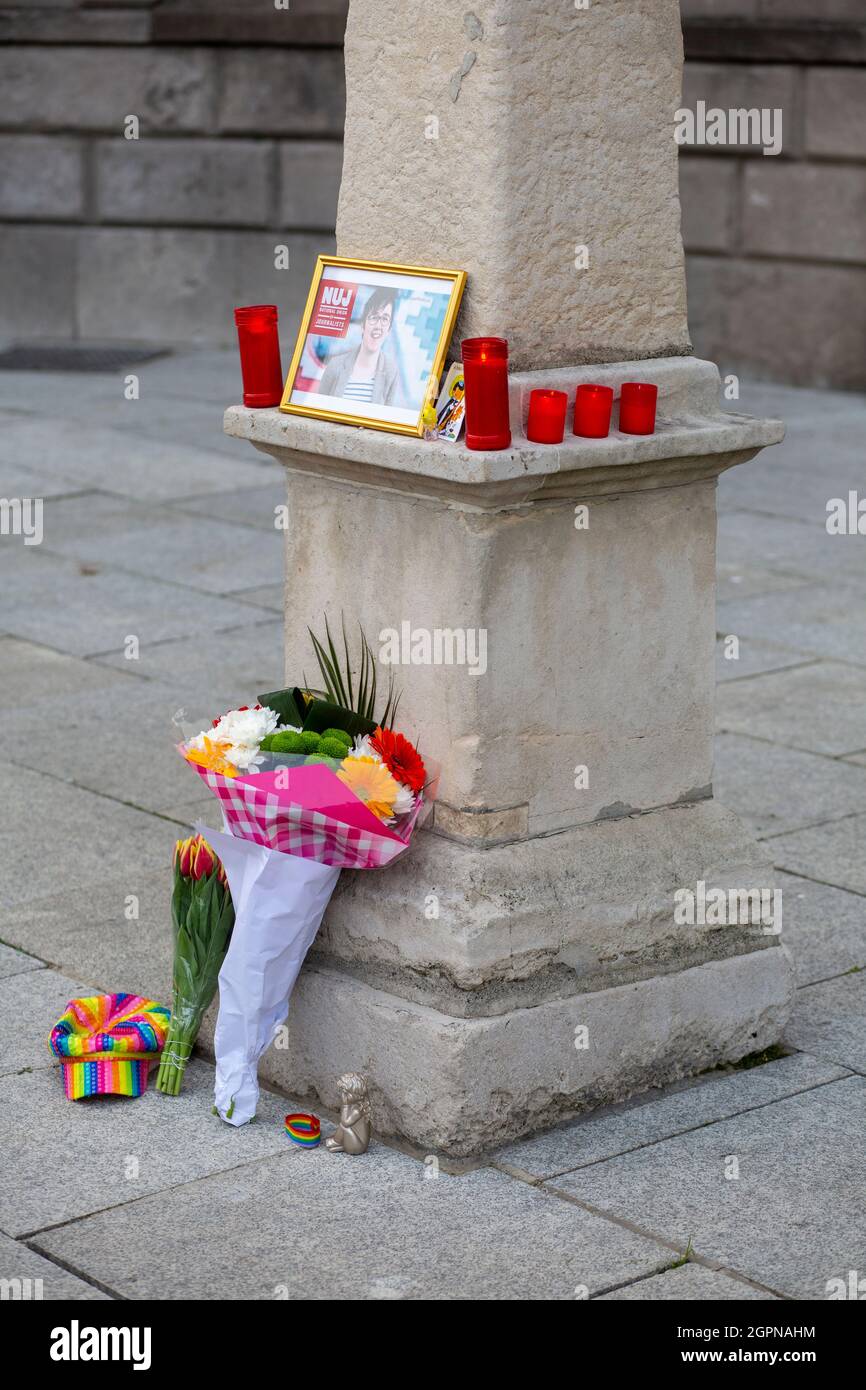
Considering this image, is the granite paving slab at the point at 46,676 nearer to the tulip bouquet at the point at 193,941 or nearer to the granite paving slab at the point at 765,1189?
the tulip bouquet at the point at 193,941

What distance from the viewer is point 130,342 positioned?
1458cm

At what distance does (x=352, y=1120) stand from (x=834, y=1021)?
1.35 metres

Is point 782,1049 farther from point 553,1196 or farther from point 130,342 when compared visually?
point 130,342

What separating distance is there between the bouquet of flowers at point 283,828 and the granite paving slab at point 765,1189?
0.73 m

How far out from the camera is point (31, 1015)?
15.4 feet

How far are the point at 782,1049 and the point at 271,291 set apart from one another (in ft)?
34.1

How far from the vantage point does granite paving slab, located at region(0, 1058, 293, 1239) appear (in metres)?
3.85

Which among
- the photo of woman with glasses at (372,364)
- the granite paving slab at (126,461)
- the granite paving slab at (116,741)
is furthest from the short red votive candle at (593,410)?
the granite paving slab at (126,461)

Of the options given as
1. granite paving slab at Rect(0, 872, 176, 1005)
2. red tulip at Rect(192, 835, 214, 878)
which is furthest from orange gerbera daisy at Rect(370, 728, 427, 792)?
granite paving slab at Rect(0, 872, 176, 1005)

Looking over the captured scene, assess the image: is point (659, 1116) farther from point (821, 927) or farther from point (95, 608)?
point (95, 608)

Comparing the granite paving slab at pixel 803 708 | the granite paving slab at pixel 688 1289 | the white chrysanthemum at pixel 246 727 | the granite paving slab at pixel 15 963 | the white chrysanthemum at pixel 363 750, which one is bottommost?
the granite paving slab at pixel 688 1289

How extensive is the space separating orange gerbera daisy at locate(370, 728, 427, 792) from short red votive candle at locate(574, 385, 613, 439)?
75cm

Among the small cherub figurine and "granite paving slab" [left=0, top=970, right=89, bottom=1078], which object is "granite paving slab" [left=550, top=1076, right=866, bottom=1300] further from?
"granite paving slab" [left=0, top=970, right=89, bottom=1078]

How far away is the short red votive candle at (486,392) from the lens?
3.78 meters
